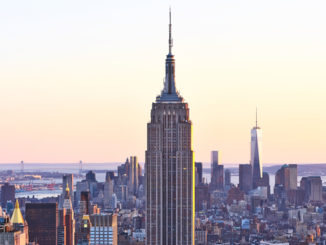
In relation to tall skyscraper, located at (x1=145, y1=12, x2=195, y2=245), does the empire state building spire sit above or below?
above

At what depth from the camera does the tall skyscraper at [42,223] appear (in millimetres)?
126125

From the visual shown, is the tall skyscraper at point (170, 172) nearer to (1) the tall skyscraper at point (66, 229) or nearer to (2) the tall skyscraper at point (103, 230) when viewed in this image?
(2) the tall skyscraper at point (103, 230)

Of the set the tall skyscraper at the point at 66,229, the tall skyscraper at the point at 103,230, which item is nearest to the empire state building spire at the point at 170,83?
the tall skyscraper at the point at 103,230

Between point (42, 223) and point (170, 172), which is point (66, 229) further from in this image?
point (170, 172)

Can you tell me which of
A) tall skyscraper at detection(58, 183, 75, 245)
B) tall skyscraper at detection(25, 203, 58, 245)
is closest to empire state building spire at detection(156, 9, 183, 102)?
tall skyscraper at detection(25, 203, 58, 245)

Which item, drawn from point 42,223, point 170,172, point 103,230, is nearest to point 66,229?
point 42,223

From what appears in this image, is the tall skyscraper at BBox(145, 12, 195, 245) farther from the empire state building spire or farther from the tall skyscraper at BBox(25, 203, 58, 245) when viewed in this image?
the tall skyscraper at BBox(25, 203, 58, 245)

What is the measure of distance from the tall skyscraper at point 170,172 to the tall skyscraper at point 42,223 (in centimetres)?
4569

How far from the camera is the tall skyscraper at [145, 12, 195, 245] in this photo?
7569cm

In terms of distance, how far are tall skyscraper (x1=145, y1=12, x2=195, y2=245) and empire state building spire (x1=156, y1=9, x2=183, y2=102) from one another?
1.56 feet

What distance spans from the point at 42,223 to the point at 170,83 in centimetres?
5776

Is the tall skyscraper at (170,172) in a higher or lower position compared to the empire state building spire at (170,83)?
lower

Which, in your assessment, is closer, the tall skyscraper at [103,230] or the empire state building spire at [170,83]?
the empire state building spire at [170,83]

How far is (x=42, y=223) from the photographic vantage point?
131250 millimetres
